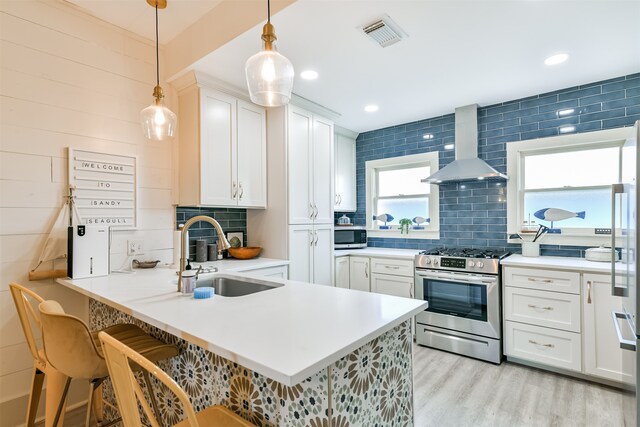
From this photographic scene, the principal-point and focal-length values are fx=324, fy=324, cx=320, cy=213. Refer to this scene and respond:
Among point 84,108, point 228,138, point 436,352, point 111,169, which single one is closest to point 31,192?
point 111,169

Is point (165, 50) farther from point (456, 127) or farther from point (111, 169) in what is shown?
point (456, 127)

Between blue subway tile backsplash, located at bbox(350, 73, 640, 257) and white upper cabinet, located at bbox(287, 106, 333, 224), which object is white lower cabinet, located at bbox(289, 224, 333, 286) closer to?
white upper cabinet, located at bbox(287, 106, 333, 224)

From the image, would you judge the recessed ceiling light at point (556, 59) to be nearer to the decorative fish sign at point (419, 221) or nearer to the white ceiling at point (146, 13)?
the decorative fish sign at point (419, 221)

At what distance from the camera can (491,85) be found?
298cm

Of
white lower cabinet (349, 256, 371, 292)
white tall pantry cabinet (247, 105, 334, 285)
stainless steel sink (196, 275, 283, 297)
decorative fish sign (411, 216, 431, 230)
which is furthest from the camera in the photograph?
decorative fish sign (411, 216, 431, 230)

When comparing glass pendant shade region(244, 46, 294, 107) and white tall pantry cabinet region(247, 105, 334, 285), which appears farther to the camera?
white tall pantry cabinet region(247, 105, 334, 285)

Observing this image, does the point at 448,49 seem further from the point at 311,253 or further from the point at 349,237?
the point at 349,237

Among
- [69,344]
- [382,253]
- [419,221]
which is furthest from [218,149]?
[419,221]

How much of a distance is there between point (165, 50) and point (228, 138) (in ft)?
2.91

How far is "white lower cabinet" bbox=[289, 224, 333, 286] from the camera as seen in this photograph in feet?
10.3

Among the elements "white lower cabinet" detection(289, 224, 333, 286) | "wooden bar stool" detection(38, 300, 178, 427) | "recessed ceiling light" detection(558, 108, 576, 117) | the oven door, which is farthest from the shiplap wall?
"recessed ceiling light" detection(558, 108, 576, 117)

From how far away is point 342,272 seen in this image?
3.84 m

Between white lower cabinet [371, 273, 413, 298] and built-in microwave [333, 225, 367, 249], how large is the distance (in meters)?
0.54

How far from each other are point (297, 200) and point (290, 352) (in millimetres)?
2342
